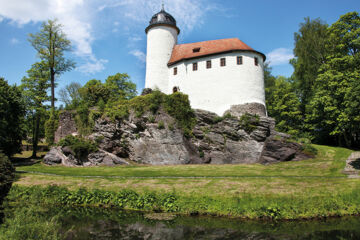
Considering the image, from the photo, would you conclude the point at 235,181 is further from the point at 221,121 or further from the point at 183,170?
the point at 221,121

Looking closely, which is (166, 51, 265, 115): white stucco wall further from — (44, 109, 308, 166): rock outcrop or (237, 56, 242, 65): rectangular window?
(44, 109, 308, 166): rock outcrop

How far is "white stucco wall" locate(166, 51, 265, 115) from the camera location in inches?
1201

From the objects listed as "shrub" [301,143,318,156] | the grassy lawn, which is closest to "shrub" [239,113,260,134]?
"shrub" [301,143,318,156]

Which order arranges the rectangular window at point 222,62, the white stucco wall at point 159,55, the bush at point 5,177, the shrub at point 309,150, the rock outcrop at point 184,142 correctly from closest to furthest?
the bush at point 5,177, the shrub at point 309,150, the rock outcrop at point 184,142, the rectangular window at point 222,62, the white stucco wall at point 159,55

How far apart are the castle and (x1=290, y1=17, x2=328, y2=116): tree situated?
23.4 ft

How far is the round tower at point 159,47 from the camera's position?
35.4 meters

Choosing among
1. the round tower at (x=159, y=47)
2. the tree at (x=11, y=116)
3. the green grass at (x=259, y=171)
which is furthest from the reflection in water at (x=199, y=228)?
the round tower at (x=159, y=47)

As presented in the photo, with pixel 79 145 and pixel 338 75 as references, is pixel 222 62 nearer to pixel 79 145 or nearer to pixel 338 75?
pixel 338 75

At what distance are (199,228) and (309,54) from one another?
3206 cm

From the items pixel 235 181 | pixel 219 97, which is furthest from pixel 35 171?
pixel 219 97

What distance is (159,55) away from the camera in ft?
118

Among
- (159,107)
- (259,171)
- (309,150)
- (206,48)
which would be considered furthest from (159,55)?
(309,150)

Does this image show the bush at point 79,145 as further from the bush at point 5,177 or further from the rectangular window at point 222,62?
the bush at point 5,177

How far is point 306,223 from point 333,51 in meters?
26.4
